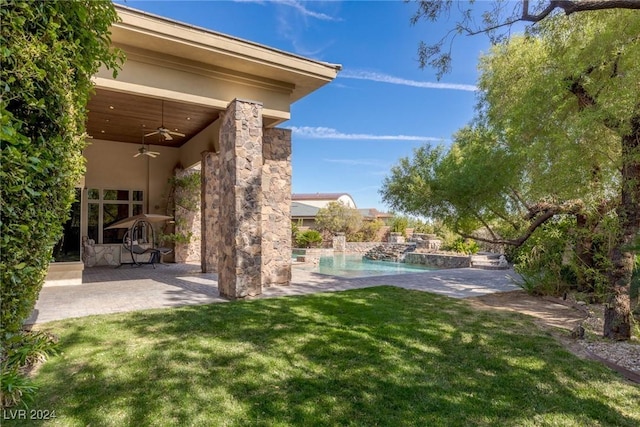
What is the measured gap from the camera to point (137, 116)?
9.80 m

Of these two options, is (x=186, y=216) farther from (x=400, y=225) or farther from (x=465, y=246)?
(x=400, y=225)

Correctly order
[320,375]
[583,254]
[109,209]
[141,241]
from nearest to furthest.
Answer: [320,375] < [583,254] < [109,209] < [141,241]

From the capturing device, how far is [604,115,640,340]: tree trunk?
4.60 meters

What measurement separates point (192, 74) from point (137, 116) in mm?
3582

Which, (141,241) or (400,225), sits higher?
(400,225)

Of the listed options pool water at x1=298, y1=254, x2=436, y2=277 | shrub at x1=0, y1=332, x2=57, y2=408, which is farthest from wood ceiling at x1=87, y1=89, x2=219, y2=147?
pool water at x1=298, y1=254, x2=436, y2=277

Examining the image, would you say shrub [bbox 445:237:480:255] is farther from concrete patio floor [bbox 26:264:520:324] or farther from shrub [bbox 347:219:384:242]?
shrub [bbox 347:219:384:242]

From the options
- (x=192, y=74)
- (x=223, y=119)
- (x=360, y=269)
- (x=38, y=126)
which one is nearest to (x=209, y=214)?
(x=223, y=119)

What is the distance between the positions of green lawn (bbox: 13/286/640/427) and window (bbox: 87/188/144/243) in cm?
918

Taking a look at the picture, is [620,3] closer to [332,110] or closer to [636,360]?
[636,360]

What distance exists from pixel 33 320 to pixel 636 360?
8.34 metres

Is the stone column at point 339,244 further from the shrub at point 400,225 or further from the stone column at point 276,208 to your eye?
the stone column at point 276,208

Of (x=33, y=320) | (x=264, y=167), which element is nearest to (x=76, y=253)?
(x=33, y=320)

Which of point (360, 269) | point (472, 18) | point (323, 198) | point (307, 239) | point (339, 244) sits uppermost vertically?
point (323, 198)
